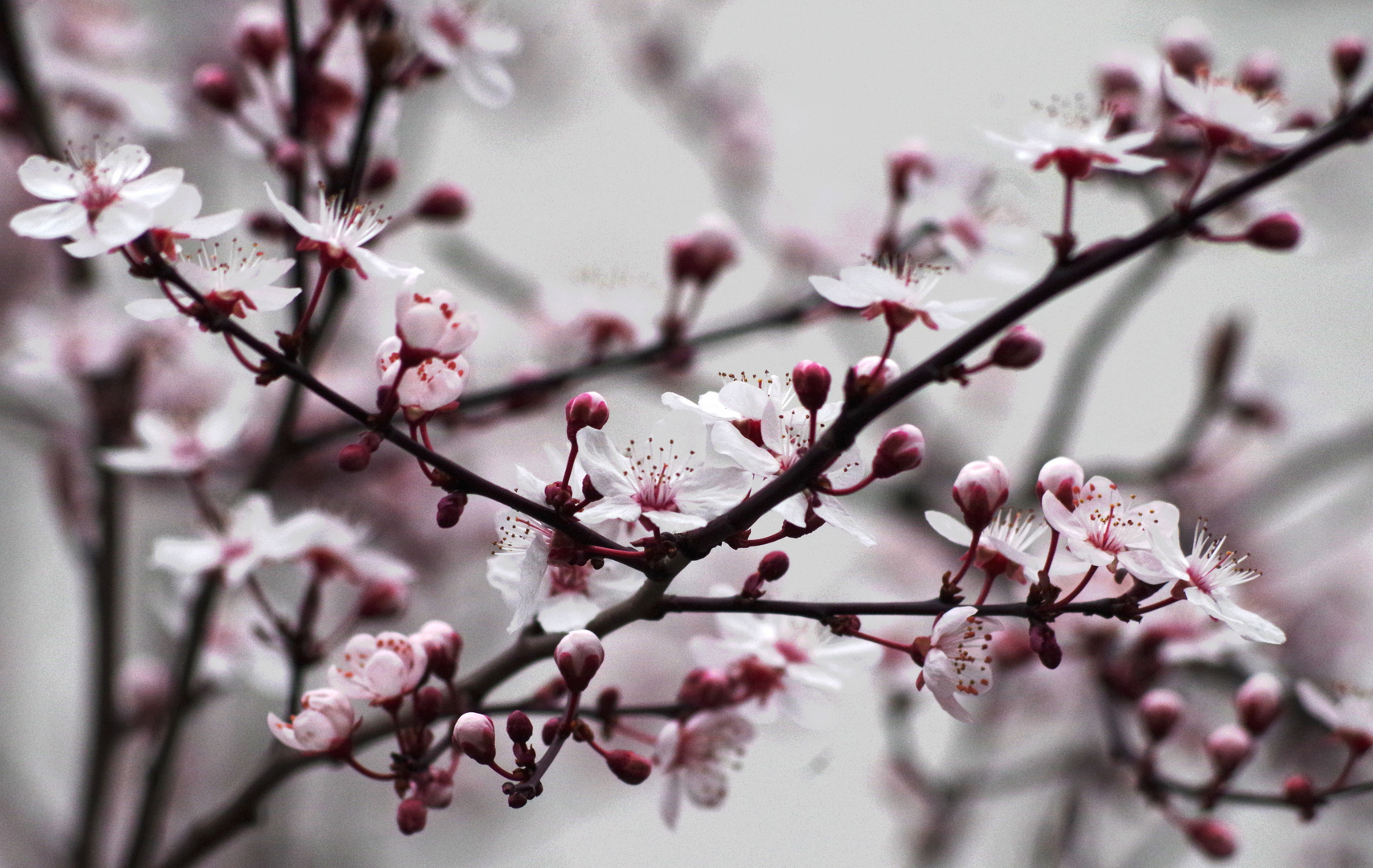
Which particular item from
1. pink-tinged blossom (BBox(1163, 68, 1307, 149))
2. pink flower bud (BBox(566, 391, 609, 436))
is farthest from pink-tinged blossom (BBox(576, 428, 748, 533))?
pink-tinged blossom (BBox(1163, 68, 1307, 149))

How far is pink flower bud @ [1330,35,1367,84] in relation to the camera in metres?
1.20

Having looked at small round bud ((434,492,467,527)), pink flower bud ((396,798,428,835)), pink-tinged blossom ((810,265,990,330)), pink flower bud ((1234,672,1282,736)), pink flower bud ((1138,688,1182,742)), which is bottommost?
pink flower bud ((1138,688,1182,742))

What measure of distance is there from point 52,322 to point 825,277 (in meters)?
1.61

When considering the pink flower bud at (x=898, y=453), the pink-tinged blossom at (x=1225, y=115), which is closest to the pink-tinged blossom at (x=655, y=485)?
the pink flower bud at (x=898, y=453)

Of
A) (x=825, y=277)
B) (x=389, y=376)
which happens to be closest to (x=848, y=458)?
(x=825, y=277)

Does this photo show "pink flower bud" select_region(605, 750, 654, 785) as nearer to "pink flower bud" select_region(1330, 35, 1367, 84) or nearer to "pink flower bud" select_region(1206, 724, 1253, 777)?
"pink flower bud" select_region(1206, 724, 1253, 777)

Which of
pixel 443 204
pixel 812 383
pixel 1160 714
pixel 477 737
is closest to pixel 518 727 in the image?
pixel 477 737

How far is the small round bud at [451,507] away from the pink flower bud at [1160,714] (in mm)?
903

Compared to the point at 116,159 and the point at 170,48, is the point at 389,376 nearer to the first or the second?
the point at 116,159

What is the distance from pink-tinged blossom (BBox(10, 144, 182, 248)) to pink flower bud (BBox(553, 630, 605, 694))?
0.46 meters

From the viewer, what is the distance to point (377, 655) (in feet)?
3.18

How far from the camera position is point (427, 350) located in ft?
2.81

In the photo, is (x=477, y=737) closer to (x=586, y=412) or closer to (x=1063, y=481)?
(x=586, y=412)

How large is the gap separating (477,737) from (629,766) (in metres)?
0.14
